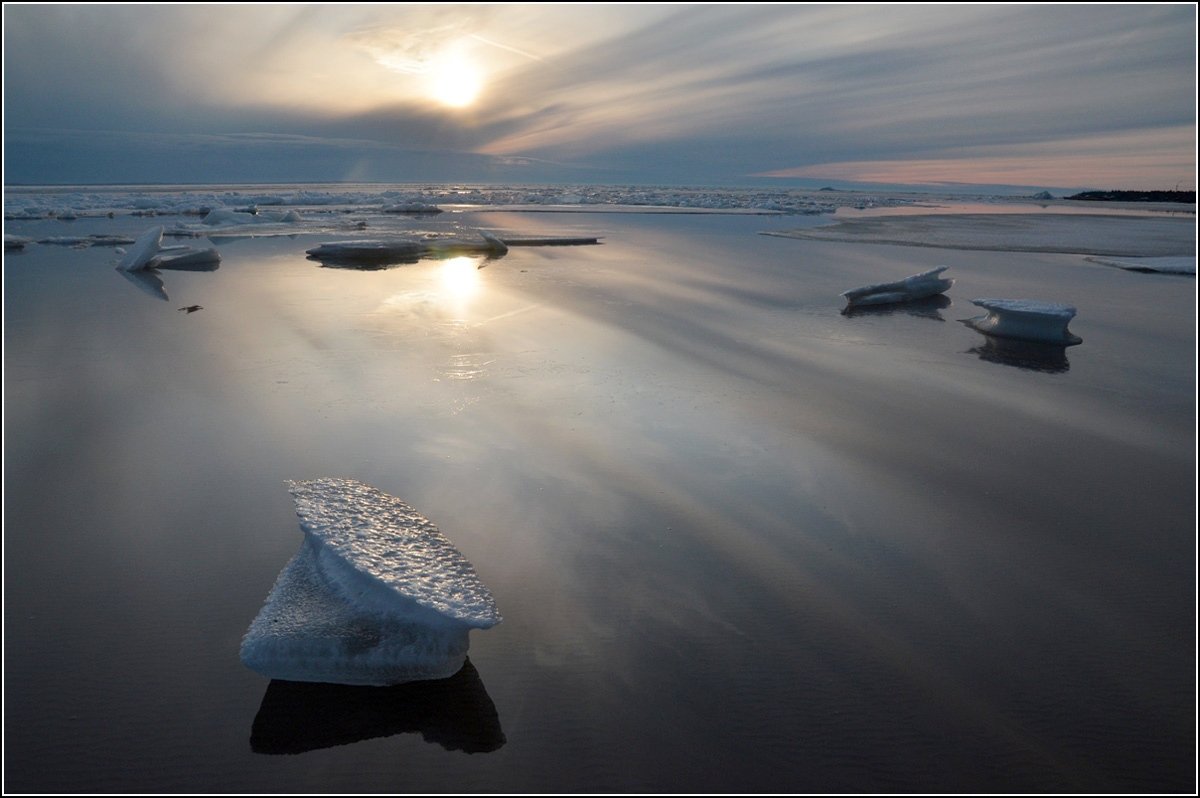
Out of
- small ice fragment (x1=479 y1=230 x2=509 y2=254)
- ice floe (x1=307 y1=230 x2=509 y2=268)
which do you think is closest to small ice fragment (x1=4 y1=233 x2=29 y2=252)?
ice floe (x1=307 y1=230 x2=509 y2=268)

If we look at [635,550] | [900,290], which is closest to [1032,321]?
[900,290]

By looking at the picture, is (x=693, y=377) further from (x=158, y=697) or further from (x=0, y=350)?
(x=0, y=350)

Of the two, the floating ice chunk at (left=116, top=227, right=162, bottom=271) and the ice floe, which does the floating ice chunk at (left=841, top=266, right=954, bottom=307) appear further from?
the floating ice chunk at (left=116, top=227, right=162, bottom=271)

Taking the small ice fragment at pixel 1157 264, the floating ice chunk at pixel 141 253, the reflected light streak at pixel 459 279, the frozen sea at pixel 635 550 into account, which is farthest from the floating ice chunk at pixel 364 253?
the small ice fragment at pixel 1157 264

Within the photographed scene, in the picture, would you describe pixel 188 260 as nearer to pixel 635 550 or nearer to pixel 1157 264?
pixel 635 550

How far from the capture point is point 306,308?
8.20 metres

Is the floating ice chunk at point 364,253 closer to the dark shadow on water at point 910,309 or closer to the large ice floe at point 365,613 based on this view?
the dark shadow on water at point 910,309

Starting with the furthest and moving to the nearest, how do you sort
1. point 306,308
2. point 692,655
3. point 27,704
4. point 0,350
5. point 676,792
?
1. point 306,308
2. point 0,350
3. point 692,655
4. point 27,704
5. point 676,792

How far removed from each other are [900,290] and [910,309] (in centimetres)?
34

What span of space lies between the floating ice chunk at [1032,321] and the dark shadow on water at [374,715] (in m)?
6.50

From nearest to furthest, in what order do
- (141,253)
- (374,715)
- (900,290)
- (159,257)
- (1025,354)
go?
(374,715)
(1025,354)
(900,290)
(141,253)
(159,257)

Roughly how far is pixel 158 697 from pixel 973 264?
46.5 ft

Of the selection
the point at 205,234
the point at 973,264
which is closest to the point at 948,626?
the point at 973,264

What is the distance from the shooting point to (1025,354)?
21.4 feet
